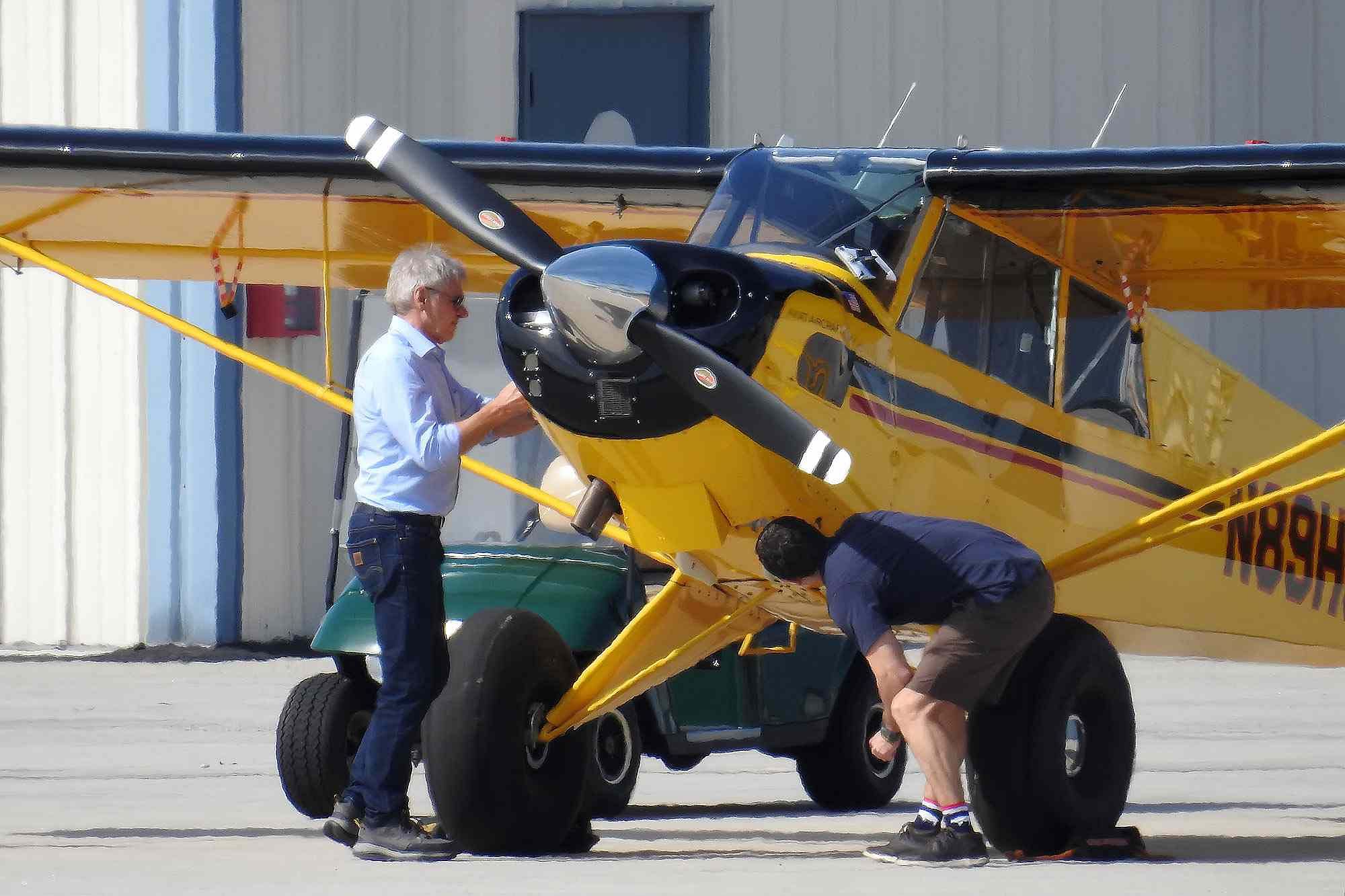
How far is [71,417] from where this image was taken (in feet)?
59.7

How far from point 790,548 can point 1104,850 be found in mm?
1635

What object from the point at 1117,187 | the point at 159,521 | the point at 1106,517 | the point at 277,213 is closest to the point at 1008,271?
the point at 1117,187

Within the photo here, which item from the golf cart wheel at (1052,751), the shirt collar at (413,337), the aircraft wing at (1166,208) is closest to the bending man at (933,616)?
the golf cart wheel at (1052,751)

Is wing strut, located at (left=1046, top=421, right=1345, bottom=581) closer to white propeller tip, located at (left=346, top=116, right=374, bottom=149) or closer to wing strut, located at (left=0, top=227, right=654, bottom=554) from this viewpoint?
wing strut, located at (left=0, top=227, right=654, bottom=554)

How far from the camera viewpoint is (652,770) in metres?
11.3

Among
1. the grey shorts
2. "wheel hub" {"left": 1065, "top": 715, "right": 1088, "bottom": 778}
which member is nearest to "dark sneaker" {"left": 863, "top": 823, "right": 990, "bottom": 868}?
the grey shorts

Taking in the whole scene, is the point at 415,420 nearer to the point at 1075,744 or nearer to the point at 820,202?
the point at 820,202

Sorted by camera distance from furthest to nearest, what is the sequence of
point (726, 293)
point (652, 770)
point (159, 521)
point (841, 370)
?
point (159, 521) < point (652, 770) < point (841, 370) < point (726, 293)

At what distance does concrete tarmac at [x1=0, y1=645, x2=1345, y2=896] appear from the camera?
6.02 meters

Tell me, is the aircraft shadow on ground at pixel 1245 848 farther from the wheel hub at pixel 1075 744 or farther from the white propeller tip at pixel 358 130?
the white propeller tip at pixel 358 130

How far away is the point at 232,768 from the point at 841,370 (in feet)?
16.3

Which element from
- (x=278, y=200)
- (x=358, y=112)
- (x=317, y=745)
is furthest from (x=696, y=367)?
(x=358, y=112)

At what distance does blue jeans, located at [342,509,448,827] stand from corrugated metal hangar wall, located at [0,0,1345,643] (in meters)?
11.6

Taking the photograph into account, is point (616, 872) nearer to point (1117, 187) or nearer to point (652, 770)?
point (1117, 187)
